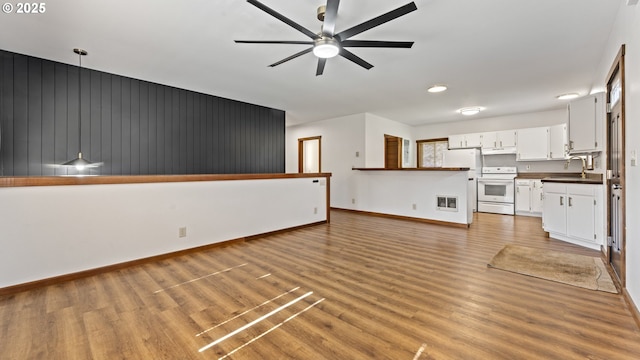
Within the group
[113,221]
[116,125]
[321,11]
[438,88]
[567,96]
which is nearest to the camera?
[321,11]

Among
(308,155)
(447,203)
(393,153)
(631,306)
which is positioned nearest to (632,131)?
(631,306)

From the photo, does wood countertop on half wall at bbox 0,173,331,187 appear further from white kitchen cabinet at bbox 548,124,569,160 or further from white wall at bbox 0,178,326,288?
white kitchen cabinet at bbox 548,124,569,160

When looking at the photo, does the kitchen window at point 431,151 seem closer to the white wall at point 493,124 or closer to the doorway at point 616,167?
the white wall at point 493,124

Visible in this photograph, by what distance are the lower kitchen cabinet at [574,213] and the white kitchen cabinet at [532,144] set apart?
2228 mm

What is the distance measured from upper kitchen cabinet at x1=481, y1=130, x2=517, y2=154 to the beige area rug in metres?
3.71

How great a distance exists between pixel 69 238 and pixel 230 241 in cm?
173

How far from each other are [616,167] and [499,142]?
4.10m

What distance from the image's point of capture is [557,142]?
19.5 ft

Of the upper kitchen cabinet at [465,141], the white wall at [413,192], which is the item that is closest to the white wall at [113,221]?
the white wall at [413,192]

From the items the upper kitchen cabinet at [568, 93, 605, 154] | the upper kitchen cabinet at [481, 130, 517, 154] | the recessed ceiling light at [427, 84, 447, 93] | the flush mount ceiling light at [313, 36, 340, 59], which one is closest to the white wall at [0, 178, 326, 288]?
the flush mount ceiling light at [313, 36, 340, 59]

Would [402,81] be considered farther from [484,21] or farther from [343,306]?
[343,306]

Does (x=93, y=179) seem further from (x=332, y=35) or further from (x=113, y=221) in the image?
(x=332, y=35)

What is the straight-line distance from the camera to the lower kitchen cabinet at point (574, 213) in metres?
3.54

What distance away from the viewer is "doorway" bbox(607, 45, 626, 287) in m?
2.38
